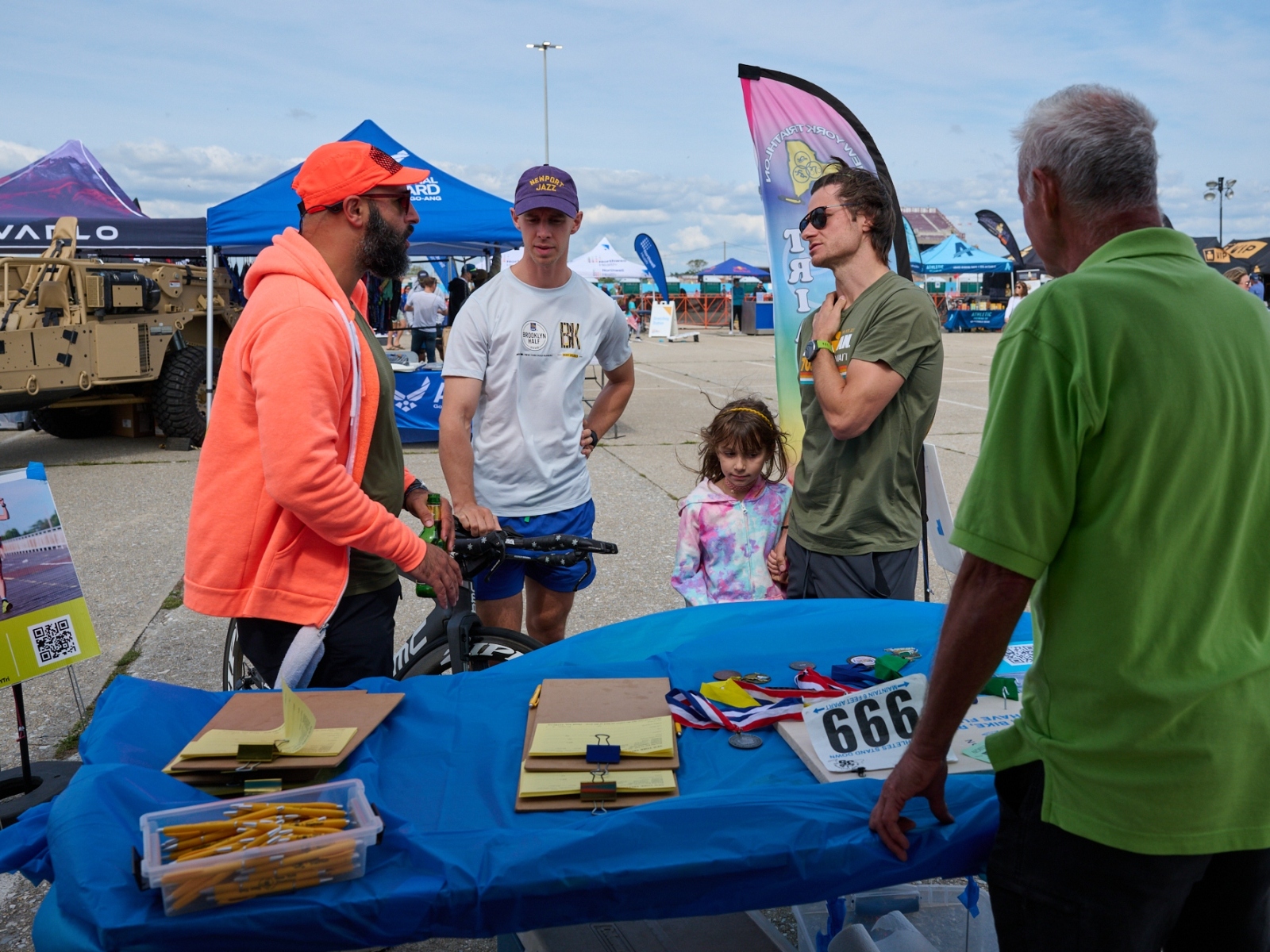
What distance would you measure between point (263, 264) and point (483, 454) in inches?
49.2

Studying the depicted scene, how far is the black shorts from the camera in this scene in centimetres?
228

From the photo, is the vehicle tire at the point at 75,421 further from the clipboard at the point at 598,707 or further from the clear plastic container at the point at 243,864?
the clear plastic container at the point at 243,864

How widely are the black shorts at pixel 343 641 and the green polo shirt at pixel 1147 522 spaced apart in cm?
163

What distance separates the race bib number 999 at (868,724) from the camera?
176 centimetres

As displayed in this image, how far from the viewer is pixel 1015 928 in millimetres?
1373

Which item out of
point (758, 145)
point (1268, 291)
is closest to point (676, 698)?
point (758, 145)

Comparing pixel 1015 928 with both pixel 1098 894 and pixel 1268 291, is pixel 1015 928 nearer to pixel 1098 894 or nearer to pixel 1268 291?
pixel 1098 894

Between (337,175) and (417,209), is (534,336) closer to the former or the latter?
(337,175)

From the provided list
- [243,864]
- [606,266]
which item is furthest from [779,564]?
[606,266]

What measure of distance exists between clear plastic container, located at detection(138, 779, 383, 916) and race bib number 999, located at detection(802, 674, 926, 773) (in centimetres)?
82

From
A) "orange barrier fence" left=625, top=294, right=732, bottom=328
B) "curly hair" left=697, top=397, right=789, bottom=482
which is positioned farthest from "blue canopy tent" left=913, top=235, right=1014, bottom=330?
"curly hair" left=697, top=397, right=789, bottom=482

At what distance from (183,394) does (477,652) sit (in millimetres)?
9219

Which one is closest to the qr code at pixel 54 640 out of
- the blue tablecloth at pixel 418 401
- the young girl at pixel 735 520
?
the young girl at pixel 735 520

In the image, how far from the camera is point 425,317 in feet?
64.0
